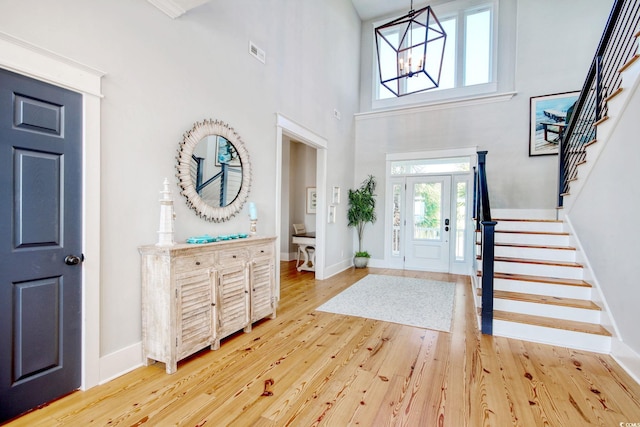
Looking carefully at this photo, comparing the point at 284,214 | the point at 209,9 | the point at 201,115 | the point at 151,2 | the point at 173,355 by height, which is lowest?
the point at 173,355

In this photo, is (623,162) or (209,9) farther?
(209,9)

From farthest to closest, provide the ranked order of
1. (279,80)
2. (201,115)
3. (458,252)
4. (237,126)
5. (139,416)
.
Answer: (458,252), (279,80), (237,126), (201,115), (139,416)

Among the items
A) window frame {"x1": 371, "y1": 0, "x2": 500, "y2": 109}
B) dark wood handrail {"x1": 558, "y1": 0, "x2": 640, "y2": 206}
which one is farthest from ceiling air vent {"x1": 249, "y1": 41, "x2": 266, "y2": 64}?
dark wood handrail {"x1": 558, "y1": 0, "x2": 640, "y2": 206}

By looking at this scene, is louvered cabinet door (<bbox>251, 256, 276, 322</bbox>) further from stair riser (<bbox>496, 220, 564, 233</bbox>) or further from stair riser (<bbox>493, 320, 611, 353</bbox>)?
stair riser (<bbox>496, 220, 564, 233</bbox>)

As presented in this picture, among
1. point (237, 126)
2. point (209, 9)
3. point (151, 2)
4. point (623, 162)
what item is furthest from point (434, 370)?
point (209, 9)

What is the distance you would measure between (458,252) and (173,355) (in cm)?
551

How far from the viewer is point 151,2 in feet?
7.66

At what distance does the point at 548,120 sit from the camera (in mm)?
5324

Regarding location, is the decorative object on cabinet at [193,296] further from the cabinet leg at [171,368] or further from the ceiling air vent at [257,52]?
the ceiling air vent at [257,52]

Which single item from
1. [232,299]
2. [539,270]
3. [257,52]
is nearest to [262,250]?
[232,299]

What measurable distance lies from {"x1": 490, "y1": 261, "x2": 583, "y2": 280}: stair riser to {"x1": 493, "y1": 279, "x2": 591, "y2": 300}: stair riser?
0.89 ft

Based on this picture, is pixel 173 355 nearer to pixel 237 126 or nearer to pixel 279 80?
pixel 237 126

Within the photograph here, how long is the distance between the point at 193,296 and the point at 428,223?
5.15 meters

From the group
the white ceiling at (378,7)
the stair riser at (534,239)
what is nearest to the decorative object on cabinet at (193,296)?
the stair riser at (534,239)
